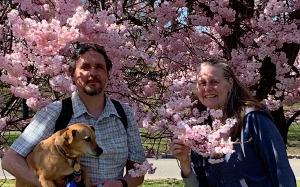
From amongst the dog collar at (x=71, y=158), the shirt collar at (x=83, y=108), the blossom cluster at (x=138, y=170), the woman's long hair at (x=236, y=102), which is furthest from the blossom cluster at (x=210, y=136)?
the dog collar at (x=71, y=158)

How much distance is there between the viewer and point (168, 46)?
5836 mm

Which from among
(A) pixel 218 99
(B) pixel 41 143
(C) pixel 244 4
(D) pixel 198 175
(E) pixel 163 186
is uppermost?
(C) pixel 244 4

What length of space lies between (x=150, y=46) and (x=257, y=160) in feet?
8.43

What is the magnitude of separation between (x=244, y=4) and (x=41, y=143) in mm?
2842

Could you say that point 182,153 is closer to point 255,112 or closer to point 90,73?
point 255,112

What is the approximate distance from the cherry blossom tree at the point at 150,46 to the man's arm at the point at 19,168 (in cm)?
67

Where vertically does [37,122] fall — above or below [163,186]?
above

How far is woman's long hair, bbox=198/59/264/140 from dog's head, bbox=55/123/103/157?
0.78 meters

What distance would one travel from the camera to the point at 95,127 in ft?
12.3

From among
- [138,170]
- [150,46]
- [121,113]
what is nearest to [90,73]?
[121,113]

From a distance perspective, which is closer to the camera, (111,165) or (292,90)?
(111,165)

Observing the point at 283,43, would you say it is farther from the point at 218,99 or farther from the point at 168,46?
the point at 218,99

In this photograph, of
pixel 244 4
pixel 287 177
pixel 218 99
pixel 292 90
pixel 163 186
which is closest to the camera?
pixel 287 177

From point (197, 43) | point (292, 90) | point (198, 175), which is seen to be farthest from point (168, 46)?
point (198, 175)
